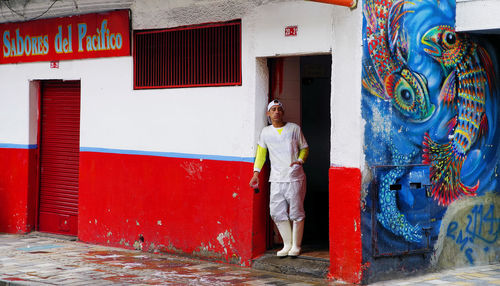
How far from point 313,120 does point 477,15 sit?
287 centimetres

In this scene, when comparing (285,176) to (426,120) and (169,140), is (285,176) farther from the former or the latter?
(169,140)

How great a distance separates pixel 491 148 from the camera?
9852mm

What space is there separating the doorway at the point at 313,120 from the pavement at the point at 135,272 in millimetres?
1110

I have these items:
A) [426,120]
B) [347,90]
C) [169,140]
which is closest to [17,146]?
[169,140]

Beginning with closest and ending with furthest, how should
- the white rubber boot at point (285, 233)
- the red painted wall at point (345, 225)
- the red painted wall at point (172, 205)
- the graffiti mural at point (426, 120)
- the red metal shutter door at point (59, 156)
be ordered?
1. the red painted wall at point (345, 225)
2. the graffiti mural at point (426, 120)
3. the white rubber boot at point (285, 233)
4. the red painted wall at point (172, 205)
5. the red metal shutter door at point (59, 156)

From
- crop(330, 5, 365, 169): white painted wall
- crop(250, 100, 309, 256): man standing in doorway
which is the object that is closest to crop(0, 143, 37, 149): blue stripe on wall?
crop(250, 100, 309, 256): man standing in doorway

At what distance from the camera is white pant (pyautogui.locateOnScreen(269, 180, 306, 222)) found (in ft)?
31.1

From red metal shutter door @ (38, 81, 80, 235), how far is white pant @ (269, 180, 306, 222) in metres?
4.14

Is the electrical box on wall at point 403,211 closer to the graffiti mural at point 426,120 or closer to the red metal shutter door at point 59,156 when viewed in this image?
the graffiti mural at point 426,120

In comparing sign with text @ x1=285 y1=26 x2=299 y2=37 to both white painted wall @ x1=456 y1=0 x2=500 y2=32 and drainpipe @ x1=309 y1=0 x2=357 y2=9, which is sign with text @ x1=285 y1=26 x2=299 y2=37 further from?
white painted wall @ x1=456 y1=0 x2=500 y2=32

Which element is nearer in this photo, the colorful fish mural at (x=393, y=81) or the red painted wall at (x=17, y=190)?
the colorful fish mural at (x=393, y=81)

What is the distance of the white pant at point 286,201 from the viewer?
373 inches

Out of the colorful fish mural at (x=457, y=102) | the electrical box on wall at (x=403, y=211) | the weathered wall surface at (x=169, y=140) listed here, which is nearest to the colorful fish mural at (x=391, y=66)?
the colorful fish mural at (x=457, y=102)

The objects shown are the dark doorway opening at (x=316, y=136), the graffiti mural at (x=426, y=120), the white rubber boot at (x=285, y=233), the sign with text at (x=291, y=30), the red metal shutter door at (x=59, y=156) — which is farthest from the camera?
the red metal shutter door at (x=59, y=156)
